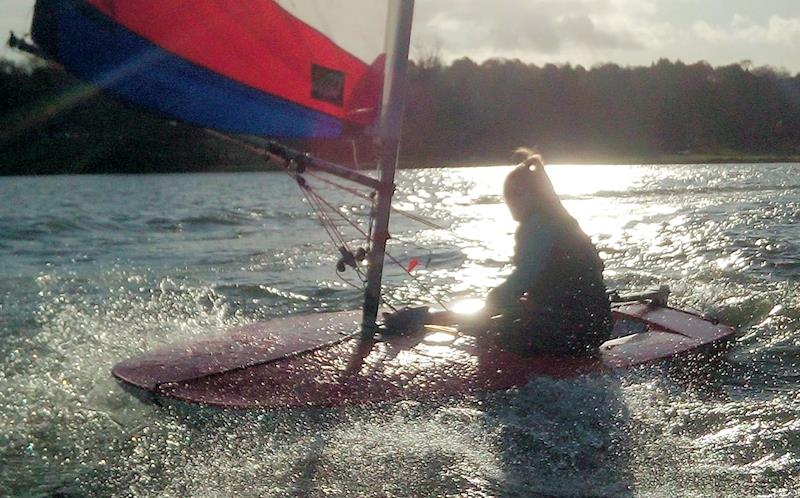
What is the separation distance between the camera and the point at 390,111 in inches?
186

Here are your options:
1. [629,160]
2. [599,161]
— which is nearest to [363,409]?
[629,160]

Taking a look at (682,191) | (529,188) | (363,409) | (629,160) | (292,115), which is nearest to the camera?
(363,409)

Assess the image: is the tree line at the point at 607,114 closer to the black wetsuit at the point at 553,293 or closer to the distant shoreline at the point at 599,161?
the distant shoreline at the point at 599,161

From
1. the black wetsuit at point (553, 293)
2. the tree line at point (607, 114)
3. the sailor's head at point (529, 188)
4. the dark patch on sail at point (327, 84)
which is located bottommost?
the black wetsuit at point (553, 293)

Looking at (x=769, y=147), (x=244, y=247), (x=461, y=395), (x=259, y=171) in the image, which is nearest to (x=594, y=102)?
(x=769, y=147)

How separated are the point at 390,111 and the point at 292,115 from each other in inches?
19.6

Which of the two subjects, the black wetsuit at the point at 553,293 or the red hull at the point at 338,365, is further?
the black wetsuit at the point at 553,293

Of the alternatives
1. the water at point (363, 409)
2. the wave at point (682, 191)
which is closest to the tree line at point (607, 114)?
the wave at point (682, 191)

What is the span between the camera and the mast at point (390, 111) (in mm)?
4625

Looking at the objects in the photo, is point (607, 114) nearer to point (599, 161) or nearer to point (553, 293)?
point (599, 161)

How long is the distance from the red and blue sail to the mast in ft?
0.28

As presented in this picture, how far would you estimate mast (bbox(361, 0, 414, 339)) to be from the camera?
462 centimetres

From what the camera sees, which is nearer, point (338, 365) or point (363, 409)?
point (363, 409)

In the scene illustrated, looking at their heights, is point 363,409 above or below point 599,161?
below
